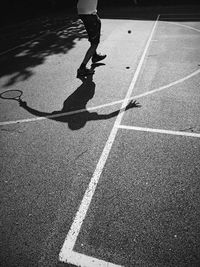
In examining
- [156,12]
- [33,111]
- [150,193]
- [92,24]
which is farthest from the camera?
[156,12]

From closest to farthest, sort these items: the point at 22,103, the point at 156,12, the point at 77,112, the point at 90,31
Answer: the point at 77,112
the point at 22,103
the point at 90,31
the point at 156,12

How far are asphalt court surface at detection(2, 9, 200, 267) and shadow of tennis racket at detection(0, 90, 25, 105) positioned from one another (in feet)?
1.07

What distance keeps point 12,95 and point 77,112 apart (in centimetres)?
232

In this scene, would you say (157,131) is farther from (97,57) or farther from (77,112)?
(97,57)

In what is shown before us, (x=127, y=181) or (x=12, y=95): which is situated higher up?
(x=12, y=95)

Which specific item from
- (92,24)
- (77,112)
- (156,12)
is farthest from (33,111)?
(156,12)

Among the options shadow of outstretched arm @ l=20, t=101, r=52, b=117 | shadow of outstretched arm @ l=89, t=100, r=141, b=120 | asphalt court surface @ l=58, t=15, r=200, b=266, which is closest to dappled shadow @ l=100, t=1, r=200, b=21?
asphalt court surface @ l=58, t=15, r=200, b=266

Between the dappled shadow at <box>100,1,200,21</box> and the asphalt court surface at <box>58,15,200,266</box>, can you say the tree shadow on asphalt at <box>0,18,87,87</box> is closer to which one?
the dappled shadow at <box>100,1,200,21</box>

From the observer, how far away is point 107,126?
5.15 m

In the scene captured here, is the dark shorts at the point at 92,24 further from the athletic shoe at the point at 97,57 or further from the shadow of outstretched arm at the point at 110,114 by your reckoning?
the shadow of outstretched arm at the point at 110,114

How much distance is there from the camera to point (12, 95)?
6848 millimetres

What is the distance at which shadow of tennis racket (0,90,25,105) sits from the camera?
665 cm

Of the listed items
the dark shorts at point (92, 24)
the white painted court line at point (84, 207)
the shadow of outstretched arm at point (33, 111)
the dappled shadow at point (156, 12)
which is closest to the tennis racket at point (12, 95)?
the shadow of outstretched arm at point (33, 111)

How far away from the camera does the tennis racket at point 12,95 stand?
6.70 meters
